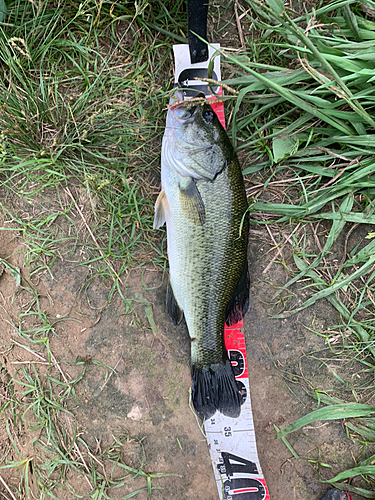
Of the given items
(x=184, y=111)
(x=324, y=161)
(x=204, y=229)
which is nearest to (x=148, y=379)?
(x=204, y=229)

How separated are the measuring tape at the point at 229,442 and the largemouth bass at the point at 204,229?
267 mm

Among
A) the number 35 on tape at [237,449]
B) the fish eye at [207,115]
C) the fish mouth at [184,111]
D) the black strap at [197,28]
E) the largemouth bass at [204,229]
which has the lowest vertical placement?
the number 35 on tape at [237,449]

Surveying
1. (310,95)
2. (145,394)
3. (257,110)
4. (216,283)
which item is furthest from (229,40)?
(145,394)

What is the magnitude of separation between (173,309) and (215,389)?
24.2 inches

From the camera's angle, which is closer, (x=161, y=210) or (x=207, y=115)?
(x=207, y=115)

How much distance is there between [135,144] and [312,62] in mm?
1361

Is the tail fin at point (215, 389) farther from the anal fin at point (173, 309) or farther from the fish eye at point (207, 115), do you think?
the fish eye at point (207, 115)

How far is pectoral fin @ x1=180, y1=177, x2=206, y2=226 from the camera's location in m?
2.17

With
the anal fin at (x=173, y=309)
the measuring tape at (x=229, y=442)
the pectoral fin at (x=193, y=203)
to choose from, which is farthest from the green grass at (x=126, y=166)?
the pectoral fin at (x=193, y=203)

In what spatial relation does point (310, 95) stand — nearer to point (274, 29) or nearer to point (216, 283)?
point (274, 29)

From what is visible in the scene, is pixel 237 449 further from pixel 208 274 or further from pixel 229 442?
pixel 208 274

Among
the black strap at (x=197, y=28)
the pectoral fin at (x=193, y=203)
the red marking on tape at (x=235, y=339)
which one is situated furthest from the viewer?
the red marking on tape at (x=235, y=339)

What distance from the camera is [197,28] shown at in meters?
2.37

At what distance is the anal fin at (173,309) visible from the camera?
7.98ft
